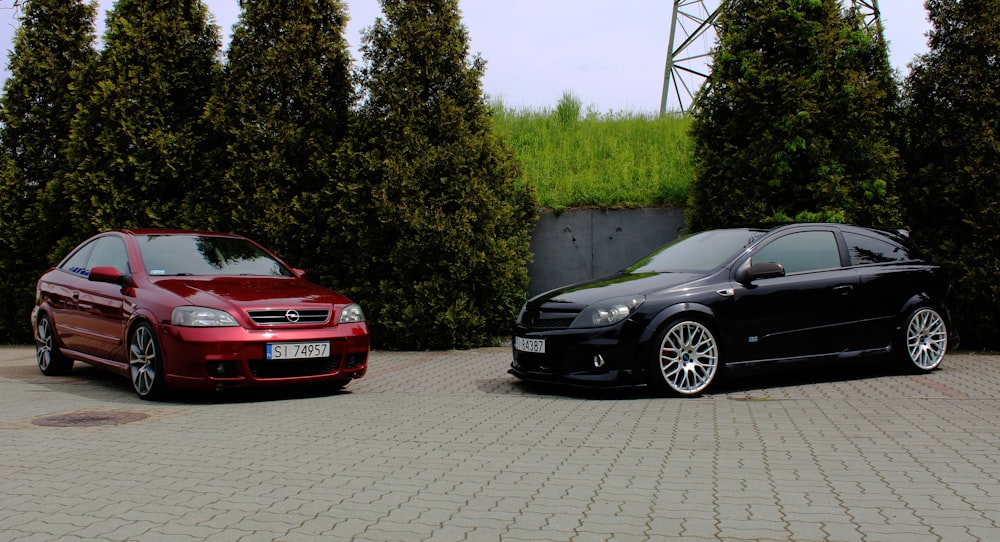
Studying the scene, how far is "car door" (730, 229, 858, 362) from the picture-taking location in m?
8.38

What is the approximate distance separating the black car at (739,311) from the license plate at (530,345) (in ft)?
0.06

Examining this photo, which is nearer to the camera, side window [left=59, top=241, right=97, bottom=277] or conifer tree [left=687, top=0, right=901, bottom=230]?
side window [left=59, top=241, right=97, bottom=277]

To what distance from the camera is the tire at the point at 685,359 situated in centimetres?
793

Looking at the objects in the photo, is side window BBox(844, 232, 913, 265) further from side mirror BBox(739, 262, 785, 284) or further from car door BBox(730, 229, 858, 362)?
side mirror BBox(739, 262, 785, 284)

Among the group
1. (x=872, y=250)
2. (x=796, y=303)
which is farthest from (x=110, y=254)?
(x=872, y=250)

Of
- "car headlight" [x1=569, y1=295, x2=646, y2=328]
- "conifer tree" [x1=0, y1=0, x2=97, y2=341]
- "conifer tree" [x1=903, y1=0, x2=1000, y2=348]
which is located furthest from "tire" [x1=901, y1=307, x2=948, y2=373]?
"conifer tree" [x1=0, y1=0, x2=97, y2=341]

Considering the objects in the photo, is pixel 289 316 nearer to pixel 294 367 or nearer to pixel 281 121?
pixel 294 367

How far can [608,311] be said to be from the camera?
8.03 meters

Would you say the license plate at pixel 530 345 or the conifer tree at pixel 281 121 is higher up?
the conifer tree at pixel 281 121

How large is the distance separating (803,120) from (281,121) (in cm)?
744

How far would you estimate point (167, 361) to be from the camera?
25.7ft

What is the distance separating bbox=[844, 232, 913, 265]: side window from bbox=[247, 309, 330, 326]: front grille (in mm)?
5492

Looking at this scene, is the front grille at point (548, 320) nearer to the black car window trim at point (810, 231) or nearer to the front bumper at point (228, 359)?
the black car window trim at point (810, 231)

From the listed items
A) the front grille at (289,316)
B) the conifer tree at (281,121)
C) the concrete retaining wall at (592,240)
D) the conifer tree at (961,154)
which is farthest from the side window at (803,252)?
the conifer tree at (281,121)
